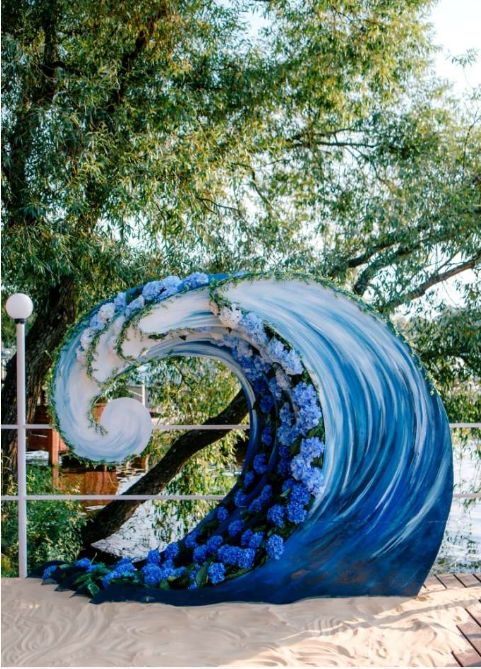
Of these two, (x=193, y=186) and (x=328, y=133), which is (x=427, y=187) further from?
(x=193, y=186)

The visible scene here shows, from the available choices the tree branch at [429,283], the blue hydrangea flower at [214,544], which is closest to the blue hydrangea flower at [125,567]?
the blue hydrangea flower at [214,544]

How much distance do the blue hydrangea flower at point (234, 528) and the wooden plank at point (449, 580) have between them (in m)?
1.12

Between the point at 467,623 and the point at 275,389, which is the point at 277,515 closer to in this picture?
the point at 275,389

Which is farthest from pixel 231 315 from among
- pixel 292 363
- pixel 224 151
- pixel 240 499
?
pixel 224 151

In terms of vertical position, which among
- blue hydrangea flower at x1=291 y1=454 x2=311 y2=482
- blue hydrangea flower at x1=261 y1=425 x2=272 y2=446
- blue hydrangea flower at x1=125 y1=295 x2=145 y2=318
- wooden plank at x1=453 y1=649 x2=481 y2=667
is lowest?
wooden plank at x1=453 y1=649 x2=481 y2=667

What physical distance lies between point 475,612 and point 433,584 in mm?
421

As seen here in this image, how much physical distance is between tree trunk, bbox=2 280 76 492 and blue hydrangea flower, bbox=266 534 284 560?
13.4ft

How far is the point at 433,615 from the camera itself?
3.55 meters

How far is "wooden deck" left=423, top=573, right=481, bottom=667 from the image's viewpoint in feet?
10.2

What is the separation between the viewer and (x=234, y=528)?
12.8 ft

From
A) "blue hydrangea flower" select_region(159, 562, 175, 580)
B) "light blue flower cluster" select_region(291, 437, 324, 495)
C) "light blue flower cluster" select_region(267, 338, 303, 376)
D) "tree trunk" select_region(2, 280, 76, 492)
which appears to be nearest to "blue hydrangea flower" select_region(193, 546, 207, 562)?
"blue hydrangea flower" select_region(159, 562, 175, 580)

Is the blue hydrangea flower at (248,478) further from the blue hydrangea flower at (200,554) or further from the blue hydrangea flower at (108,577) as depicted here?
the blue hydrangea flower at (108,577)

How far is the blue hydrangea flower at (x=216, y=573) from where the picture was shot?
144 inches

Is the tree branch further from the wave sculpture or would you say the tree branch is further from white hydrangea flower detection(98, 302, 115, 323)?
white hydrangea flower detection(98, 302, 115, 323)
